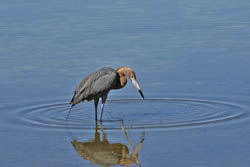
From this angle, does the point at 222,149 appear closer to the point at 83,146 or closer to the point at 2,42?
the point at 83,146

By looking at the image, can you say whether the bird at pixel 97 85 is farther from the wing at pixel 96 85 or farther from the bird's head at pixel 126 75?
the bird's head at pixel 126 75

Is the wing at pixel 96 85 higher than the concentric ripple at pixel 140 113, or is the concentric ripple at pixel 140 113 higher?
the wing at pixel 96 85

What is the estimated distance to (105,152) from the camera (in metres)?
8.41

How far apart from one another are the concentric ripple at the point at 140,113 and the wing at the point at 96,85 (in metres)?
0.33

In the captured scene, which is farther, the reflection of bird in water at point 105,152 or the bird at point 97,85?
the bird at point 97,85

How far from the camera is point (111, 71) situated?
10805mm

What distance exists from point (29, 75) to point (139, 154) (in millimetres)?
5463

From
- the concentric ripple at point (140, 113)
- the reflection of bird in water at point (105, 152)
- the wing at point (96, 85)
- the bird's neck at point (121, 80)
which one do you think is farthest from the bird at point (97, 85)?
the reflection of bird in water at point (105, 152)

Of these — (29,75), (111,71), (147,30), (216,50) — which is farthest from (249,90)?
(147,30)

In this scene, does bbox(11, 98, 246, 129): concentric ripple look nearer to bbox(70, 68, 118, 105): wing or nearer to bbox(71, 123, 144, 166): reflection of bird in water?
bbox(70, 68, 118, 105): wing

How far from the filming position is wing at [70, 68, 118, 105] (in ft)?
34.7

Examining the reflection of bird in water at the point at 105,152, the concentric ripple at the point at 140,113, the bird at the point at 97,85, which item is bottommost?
the reflection of bird in water at the point at 105,152

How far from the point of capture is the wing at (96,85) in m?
10.6

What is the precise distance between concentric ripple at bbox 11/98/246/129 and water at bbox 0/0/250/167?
2 cm
